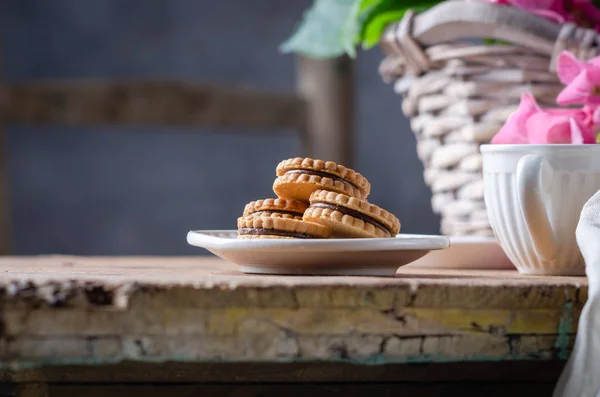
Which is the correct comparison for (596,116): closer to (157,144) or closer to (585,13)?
(585,13)

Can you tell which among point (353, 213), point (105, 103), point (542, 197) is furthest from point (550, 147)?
point (105, 103)

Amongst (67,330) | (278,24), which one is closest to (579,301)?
(67,330)

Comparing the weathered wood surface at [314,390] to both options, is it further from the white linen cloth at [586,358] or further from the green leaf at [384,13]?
the green leaf at [384,13]

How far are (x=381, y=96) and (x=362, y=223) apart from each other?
8.83ft

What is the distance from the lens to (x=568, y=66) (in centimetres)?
66

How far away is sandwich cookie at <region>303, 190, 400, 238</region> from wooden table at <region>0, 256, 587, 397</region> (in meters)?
0.08

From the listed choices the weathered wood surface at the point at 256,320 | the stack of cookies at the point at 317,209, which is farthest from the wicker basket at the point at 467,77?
the weathered wood surface at the point at 256,320


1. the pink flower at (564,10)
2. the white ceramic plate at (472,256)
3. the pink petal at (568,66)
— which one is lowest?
the white ceramic plate at (472,256)

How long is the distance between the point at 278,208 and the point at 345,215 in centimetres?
6

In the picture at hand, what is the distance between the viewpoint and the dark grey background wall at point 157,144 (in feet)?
10.1

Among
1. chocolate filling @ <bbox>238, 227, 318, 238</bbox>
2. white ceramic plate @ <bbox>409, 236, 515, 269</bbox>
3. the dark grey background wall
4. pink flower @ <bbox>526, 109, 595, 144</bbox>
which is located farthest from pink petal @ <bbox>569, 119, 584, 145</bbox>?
the dark grey background wall

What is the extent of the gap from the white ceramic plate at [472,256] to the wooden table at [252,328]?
0.55ft

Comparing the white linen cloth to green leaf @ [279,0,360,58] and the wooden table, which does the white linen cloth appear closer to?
the wooden table

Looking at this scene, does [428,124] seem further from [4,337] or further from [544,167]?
[4,337]
